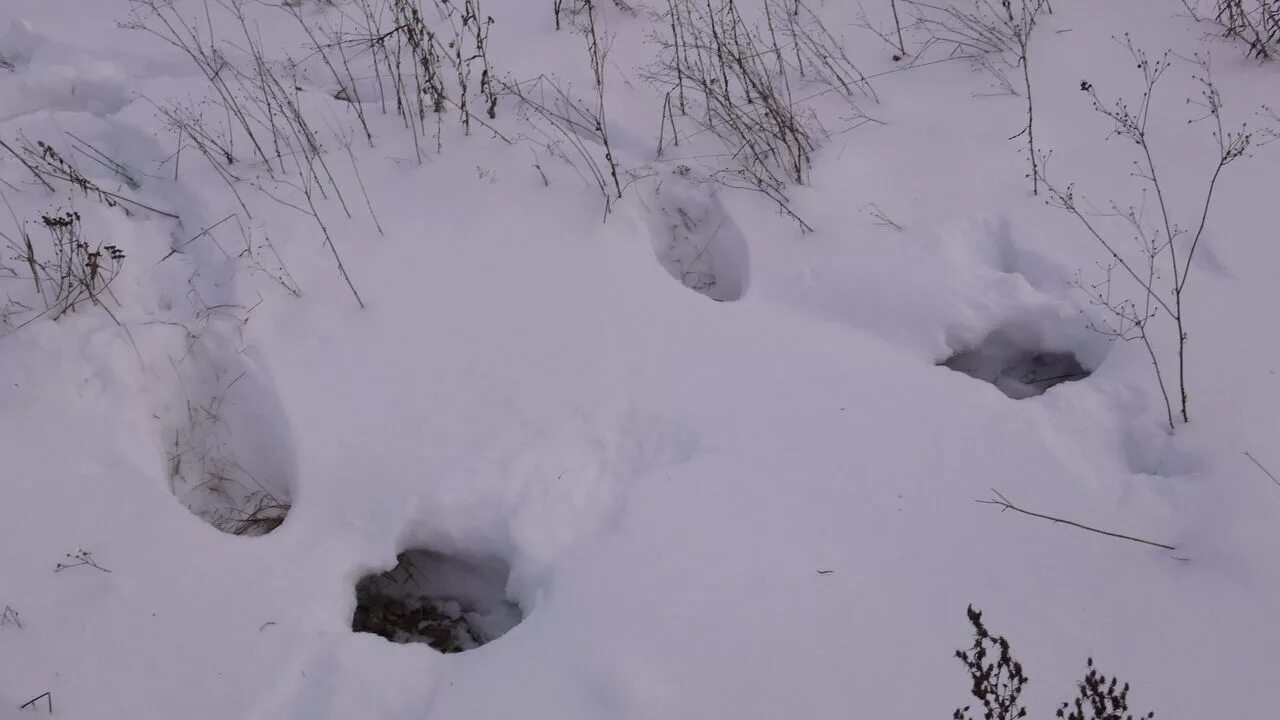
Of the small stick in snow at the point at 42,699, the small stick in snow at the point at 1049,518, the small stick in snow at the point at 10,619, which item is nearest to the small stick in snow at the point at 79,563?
the small stick in snow at the point at 10,619

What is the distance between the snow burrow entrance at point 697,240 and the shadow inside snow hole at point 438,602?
1.20 m

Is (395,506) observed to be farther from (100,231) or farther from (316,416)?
(100,231)

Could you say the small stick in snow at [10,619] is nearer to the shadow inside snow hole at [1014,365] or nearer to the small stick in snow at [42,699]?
the small stick in snow at [42,699]

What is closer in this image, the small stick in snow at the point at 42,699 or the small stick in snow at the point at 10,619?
the small stick in snow at the point at 42,699

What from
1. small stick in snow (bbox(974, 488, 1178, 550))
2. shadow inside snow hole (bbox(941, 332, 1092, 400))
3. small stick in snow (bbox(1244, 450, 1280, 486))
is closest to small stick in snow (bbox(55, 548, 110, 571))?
small stick in snow (bbox(974, 488, 1178, 550))

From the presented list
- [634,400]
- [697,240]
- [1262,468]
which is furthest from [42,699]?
[1262,468]

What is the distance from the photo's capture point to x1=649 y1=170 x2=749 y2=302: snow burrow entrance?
9.45 ft

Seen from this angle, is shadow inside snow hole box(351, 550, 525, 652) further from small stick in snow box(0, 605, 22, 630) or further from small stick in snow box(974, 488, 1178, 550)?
small stick in snow box(974, 488, 1178, 550)

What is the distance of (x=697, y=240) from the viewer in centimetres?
299

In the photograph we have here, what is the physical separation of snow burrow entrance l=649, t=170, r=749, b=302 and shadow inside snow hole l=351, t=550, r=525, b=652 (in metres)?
1.20

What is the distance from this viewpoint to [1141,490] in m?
2.11

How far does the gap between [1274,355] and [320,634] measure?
263 cm

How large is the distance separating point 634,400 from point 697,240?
0.81 m

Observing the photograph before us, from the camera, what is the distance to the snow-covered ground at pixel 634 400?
1952 mm
